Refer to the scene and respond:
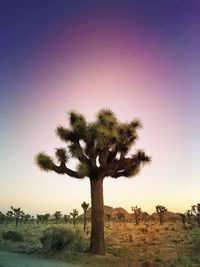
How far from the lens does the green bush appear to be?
1555 cm

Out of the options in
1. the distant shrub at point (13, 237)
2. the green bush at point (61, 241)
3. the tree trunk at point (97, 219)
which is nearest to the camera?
the tree trunk at point (97, 219)

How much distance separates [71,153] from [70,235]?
3819mm

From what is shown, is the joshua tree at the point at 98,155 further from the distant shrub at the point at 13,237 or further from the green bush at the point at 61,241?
the distant shrub at the point at 13,237

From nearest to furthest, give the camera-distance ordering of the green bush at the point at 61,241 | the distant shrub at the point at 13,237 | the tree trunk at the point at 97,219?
the tree trunk at the point at 97,219, the green bush at the point at 61,241, the distant shrub at the point at 13,237

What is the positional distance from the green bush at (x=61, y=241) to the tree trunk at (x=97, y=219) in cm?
95

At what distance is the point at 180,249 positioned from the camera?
1752 cm

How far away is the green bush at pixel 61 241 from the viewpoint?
15.6 meters

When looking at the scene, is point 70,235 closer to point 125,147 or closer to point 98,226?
point 98,226

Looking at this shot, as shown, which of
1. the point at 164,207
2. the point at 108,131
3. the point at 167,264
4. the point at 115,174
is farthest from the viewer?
the point at 164,207

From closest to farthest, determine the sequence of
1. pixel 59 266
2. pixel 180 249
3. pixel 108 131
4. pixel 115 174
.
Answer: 1. pixel 59 266
2. pixel 108 131
3. pixel 115 174
4. pixel 180 249

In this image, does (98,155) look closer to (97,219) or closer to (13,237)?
(97,219)

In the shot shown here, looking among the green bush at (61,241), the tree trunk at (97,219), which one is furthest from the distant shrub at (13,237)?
the tree trunk at (97,219)

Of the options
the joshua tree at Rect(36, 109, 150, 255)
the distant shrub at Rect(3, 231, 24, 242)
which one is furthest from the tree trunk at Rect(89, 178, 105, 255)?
the distant shrub at Rect(3, 231, 24, 242)

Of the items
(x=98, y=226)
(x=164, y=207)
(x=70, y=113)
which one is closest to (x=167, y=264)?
(x=98, y=226)
